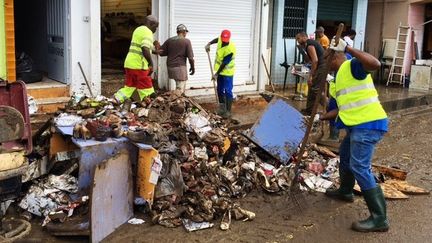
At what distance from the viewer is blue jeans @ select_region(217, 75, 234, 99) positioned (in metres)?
9.48

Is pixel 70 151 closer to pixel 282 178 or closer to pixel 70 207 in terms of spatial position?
pixel 70 207

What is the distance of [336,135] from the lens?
28.2 feet

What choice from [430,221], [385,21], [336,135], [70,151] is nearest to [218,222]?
[70,151]

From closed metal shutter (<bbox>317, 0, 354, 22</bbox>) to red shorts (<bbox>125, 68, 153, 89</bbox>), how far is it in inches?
356

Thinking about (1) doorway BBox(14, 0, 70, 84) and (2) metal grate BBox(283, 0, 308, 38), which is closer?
(1) doorway BBox(14, 0, 70, 84)

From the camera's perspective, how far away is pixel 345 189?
19.4ft

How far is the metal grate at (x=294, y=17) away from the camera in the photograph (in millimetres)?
13664

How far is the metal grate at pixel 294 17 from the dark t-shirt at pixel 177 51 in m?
5.20

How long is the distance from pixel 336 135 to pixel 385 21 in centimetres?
1062

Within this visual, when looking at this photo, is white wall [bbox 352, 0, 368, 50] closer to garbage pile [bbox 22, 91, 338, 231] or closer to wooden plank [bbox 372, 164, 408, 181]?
garbage pile [bbox 22, 91, 338, 231]

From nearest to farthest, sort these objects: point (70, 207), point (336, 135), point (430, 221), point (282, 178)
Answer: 1. point (70, 207)
2. point (430, 221)
3. point (282, 178)
4. point (336, 135)

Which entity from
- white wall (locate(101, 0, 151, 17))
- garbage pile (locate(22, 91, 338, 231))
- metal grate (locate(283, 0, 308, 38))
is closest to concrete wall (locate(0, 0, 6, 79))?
garbage pile (locate(22, 91, 338, 231))

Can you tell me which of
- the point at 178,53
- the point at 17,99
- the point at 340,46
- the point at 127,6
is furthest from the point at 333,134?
the point at 127,6

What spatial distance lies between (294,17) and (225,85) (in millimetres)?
5298
